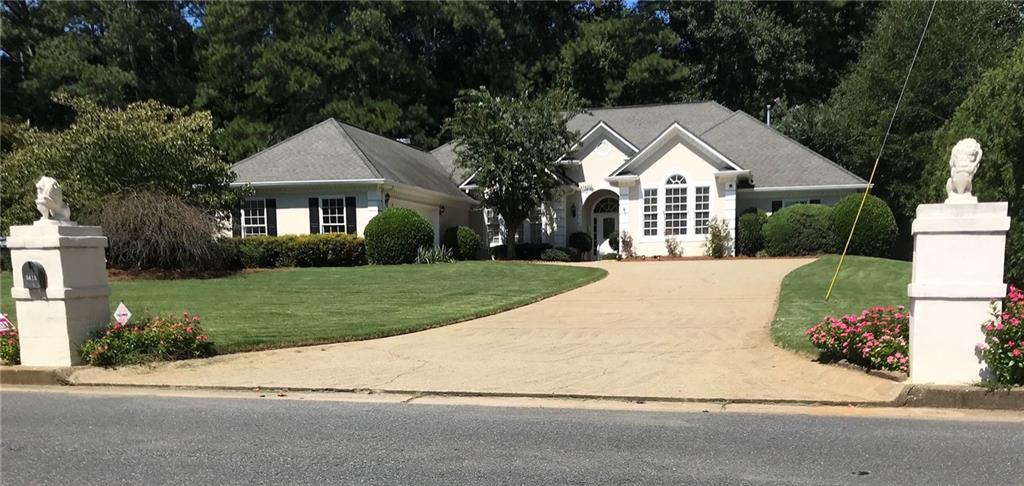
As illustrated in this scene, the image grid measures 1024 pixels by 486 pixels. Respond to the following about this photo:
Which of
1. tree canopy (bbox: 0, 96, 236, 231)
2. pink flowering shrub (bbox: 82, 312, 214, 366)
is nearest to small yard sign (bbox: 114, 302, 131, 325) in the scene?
pink flowering shrub (bbox: 82, 312, 214, 366)

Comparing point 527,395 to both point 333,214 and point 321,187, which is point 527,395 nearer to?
point 333,214

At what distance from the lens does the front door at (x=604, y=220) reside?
2789 cm

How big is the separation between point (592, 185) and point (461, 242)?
248 inches

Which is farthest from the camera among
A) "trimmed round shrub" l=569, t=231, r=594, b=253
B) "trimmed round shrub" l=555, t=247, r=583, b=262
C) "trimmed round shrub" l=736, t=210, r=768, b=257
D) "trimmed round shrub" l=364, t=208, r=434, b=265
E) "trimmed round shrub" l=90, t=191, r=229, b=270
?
"trimmed round shrub" l=569, t=231, r=594, b=253

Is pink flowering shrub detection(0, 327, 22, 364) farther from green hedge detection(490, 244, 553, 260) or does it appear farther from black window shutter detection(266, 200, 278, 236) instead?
green hedge detection(490, 244, 553, 260)

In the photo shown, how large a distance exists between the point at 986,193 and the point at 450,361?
1233cm

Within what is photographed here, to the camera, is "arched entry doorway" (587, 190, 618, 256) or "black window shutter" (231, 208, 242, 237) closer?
"black window shutter" (231, 208, 242, 237)

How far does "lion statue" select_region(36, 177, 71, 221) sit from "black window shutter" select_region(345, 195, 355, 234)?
1564 cm

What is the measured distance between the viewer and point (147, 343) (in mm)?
8172

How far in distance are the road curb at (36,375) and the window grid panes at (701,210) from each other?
2147 cm

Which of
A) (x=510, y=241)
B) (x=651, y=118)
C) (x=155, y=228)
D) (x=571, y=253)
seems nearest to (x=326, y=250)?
(x=155, y=228)

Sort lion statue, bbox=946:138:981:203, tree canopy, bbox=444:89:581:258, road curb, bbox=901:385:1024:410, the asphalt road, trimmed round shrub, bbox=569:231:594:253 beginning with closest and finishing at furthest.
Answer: the asphalt road, road curb, bbox=901:385:1024:410, lion statue, bbox=946:138:981:203, tree canopy, bbox=444:89:581:258, trimmed round shrub, bbox=569:231:594:253

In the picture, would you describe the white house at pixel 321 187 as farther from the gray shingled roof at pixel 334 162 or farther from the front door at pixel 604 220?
the front door at pixel 604 220

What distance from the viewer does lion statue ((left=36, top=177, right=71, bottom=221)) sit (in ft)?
24.5
